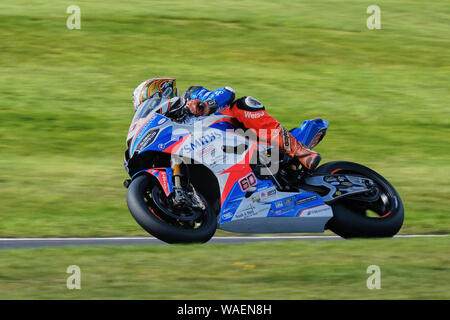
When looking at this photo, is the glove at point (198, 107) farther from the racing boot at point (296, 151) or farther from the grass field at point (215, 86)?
the grass field at point (215, 86)

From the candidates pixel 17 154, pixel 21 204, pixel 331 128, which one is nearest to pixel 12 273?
pixel 21 204

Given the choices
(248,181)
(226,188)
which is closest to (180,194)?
(226,188)

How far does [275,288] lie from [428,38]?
2105 centimetres

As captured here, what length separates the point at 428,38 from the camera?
2639cm

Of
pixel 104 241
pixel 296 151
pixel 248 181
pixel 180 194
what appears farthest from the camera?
pixel 104 241

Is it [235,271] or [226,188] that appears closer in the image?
[235,271]

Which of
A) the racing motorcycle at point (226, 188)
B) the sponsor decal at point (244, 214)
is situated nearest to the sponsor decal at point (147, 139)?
the racing motorcycle at point (226, 188)

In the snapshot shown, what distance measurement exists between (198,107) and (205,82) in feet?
40.3

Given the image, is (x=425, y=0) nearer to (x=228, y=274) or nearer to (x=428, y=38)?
(x=428, y=38)

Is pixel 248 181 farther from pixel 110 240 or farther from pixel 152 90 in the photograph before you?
pixel 110 240

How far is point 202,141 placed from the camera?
833 cm

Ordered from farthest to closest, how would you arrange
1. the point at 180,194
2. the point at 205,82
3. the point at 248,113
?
the point at 205,82 < the point at 248,113 < the point at 180,194

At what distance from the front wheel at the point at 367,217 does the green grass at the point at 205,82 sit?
1.34m

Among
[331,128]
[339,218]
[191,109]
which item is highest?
[191,109]
